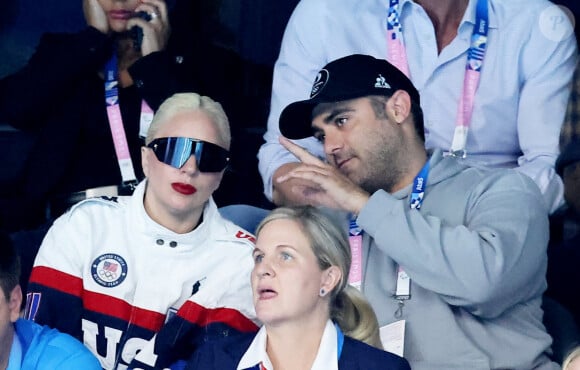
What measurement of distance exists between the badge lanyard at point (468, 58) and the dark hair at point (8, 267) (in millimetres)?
1558

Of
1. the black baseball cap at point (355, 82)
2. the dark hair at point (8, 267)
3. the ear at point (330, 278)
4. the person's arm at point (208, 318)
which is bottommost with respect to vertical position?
the person's arm at point (208, 318)

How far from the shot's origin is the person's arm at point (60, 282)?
116 inches

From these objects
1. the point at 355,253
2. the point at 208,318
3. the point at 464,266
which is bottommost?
the point at 208,318

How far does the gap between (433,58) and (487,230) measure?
0.88 meters

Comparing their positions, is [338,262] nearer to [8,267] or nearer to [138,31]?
[8,267]

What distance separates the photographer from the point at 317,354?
103 inches

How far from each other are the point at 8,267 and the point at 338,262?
0.80 metres

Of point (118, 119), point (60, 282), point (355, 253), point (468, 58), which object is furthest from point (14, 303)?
point (468, 58)

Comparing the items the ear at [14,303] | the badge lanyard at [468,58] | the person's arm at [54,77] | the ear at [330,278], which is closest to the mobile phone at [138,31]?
the person's arm at [54,77]

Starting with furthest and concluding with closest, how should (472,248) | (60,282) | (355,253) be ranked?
(355,253) < (60,282) < (472,248)

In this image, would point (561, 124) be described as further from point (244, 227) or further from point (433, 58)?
point (244, 227)

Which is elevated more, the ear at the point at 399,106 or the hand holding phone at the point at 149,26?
the ear at the point at 399,106

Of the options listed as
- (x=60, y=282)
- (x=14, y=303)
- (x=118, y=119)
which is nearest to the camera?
Answer: (x=14, y=303)

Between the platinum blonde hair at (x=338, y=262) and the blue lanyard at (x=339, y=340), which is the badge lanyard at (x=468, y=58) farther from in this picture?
the blue lanyard at (x=339, y=340)
